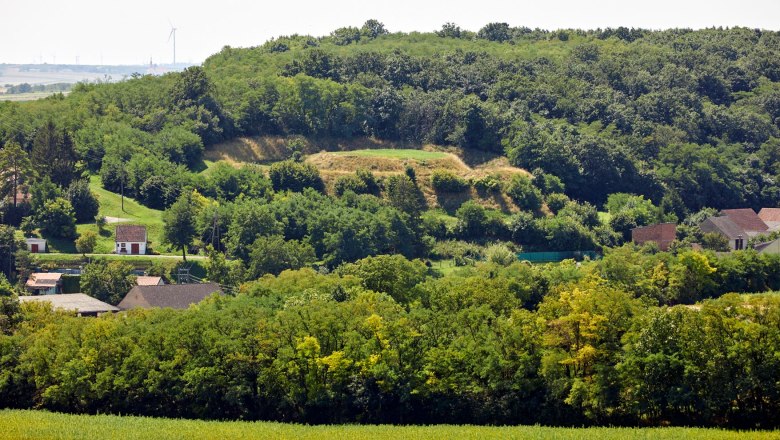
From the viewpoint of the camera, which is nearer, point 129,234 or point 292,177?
point 129,234

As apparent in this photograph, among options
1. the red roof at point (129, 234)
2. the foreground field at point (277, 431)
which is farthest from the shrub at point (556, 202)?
the foreground field at point (277, 431)

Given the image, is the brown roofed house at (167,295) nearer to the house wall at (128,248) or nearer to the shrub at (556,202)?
the house wall at (128,248)

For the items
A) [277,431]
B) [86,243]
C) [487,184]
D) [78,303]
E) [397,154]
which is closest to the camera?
[277,431]

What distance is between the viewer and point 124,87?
424 feet

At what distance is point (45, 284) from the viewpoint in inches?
3607

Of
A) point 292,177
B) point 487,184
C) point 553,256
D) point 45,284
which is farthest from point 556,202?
point 45,284

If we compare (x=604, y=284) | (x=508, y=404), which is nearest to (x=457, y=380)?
(x=508, y=404)

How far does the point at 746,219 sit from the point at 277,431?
65.2 meters

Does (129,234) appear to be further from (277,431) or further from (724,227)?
(724,227)

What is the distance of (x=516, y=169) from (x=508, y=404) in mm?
55592

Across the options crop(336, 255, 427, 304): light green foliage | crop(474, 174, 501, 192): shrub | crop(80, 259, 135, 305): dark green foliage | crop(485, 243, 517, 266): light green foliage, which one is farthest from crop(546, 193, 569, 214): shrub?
crop(80, 259, 135, 305): dark green foliage

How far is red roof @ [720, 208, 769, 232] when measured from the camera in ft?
375

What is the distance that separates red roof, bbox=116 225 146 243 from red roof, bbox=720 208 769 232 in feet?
159

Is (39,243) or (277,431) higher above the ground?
(39,243)
